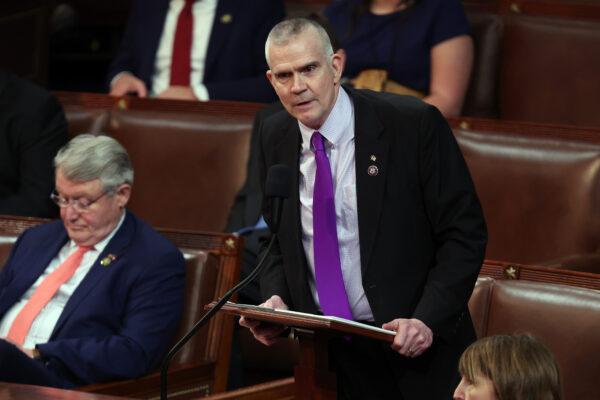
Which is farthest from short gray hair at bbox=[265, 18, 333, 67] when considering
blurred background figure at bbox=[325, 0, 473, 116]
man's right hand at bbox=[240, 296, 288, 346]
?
blurred background figure at bbox=[325, 0, 473, 116]

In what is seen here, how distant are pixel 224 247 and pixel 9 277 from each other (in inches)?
16.5

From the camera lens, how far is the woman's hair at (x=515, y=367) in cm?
141

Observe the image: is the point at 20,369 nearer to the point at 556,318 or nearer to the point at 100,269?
the point at 100,269

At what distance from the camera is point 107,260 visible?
2250 mm

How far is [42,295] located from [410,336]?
91 centimetres

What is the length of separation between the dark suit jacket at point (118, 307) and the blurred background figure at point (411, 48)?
0.81m

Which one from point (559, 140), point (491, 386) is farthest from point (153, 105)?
point (491, 386)

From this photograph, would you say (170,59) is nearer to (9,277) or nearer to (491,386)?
(9,277)

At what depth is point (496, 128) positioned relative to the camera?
8.78 feet

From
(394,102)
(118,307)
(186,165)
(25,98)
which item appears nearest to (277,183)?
(394,102)

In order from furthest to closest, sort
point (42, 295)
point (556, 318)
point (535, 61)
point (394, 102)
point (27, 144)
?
point (535, 61), point (27, 144), point (42, 295), point (556, 318), point (394, 102)

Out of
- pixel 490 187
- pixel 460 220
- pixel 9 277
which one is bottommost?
pixel 9 277

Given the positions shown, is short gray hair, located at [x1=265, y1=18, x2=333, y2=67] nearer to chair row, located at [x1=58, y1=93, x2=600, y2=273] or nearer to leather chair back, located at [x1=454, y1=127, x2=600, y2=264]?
chair row, located at [x1=58, y1=93, x2=600, y2=273]

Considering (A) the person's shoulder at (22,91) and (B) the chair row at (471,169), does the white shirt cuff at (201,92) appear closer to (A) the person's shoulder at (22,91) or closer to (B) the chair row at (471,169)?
(B) the chair row at (471,169)
